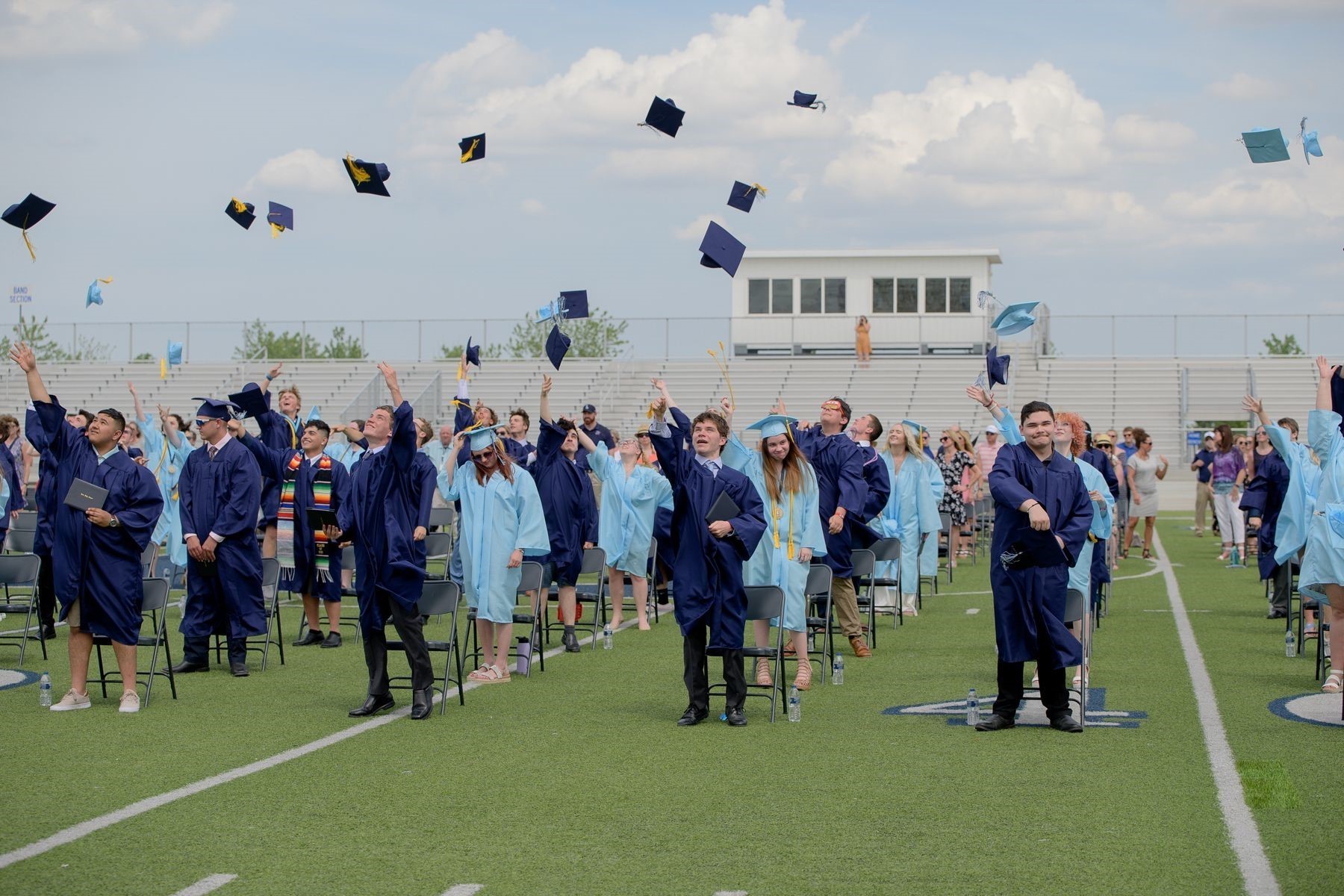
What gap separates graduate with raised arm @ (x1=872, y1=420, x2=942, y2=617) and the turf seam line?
10.6 feet

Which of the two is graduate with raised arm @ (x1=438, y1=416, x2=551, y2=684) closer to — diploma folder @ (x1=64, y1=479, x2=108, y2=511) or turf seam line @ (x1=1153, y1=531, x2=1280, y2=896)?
diploma folder @ (x1=64, y1=479, x2=108, y2=511)

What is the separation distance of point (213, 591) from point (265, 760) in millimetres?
3522

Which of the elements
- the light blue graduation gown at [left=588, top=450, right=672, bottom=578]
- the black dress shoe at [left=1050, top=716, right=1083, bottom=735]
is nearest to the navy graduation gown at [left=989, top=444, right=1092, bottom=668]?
the black dress shoe at [left=1050, top=716, right=1083, bottom=735]

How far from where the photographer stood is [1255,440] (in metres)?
16.3

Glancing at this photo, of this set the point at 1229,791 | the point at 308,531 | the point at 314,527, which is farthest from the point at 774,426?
the point at 308,531

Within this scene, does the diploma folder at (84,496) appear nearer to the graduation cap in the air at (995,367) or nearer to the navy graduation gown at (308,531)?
the navy graduation gown at (308,531)

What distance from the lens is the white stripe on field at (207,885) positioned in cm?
525

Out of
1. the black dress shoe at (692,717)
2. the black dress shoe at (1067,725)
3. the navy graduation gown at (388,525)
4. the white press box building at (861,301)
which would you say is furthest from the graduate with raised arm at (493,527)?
the white press box building at (861,301)

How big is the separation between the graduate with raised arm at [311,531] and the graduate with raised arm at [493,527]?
7.54 ft

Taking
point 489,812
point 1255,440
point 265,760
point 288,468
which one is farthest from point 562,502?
point 1255,440

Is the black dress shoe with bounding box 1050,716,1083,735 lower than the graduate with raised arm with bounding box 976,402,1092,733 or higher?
lower

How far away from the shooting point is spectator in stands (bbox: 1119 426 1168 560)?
2133 centimetres

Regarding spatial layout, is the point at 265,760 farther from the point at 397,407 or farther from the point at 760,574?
the point at 760,574

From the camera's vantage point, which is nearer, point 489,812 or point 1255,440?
point 489,812
